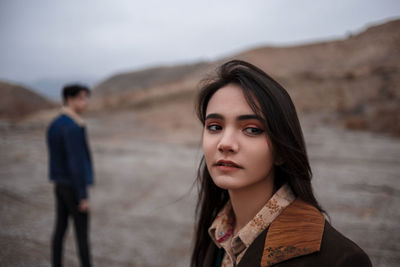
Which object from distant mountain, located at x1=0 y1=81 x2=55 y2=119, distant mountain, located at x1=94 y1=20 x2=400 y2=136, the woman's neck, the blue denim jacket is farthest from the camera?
distant mountain, located at x1=94 y1=20 x2=400 y2=136

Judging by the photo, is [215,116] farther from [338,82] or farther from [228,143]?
[338,82]

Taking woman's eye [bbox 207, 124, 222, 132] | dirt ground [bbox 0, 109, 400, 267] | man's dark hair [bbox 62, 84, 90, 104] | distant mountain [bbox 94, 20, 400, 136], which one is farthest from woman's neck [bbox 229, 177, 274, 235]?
distant mountain [bbox 94, 20, 400, 136]

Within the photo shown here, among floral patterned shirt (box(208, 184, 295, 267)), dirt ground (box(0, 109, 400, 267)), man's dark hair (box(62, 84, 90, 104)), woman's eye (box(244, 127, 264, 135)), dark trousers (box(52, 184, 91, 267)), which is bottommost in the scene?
dirt ground (box(0, 109, 400, 267))

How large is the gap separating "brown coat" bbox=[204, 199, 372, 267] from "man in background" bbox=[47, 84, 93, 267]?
2.11 m

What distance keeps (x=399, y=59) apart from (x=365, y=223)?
14.7 m

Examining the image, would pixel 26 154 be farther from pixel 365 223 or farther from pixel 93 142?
pixel 365 223

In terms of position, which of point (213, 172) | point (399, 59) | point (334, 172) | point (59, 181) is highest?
point (399, 59)

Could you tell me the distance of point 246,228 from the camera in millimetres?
1223

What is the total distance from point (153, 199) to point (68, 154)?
3254mm

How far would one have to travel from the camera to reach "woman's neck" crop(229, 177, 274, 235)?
134 cm

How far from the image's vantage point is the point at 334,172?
22.8 feet

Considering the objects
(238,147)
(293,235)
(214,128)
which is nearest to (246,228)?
(293,235)

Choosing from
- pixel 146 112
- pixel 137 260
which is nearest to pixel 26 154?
pixel 137 260

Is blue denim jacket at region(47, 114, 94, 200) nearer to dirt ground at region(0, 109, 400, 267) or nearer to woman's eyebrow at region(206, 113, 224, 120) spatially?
dirt ground at region(0, 109, 400, 267)
